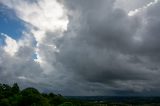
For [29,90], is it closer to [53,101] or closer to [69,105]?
[53,101]

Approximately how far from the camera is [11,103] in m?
163

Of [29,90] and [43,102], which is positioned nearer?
[43,102]

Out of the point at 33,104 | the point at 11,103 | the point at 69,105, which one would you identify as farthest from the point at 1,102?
the point at 69,105

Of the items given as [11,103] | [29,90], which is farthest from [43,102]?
[29,90]

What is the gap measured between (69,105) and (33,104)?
692 inches

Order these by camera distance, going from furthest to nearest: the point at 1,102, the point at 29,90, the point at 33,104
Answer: the point at 29,90
the point at 1,102
the point at 33,104

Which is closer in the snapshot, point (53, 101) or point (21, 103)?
point (21, 103)

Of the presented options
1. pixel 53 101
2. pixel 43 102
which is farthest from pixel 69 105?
pixel 53 101

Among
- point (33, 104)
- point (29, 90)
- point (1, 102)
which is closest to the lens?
point (33, 104)

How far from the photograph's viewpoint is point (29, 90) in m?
185

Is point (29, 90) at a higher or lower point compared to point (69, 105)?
higher

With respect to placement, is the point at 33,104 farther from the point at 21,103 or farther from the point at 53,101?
the point at 53,101

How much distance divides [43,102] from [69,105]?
42.1 ft

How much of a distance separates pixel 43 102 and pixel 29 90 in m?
34.5
